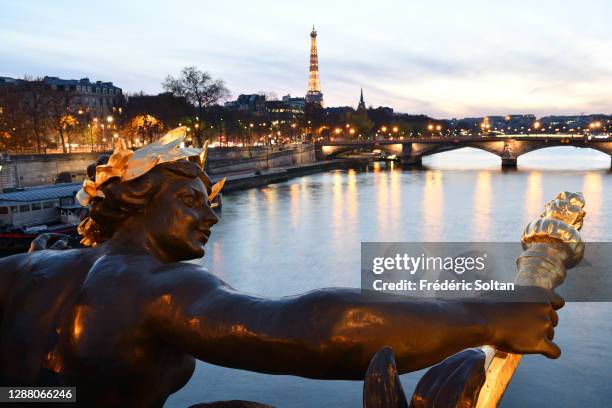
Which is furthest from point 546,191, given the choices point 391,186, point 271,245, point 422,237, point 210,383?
point 210,383

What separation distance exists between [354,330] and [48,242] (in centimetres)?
137

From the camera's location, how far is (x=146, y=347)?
113cm

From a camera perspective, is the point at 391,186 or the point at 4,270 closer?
the point at 4,270

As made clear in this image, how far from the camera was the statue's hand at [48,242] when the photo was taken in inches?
69.4

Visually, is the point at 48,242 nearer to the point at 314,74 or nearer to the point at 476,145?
the point at 476,145

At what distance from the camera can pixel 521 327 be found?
3.01 feet

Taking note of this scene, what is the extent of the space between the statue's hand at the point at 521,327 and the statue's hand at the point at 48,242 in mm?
1392

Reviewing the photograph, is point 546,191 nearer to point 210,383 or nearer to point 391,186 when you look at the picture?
point 391,186

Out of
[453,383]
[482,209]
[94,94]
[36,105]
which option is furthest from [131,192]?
[94,94]

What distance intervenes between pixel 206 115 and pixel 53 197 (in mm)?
28076

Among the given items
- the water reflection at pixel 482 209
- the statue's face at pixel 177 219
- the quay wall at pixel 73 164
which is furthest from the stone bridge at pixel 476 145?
the statue's face at pixel 177 219

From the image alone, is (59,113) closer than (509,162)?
Yes

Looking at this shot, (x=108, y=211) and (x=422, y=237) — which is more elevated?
(x=108, y=211)

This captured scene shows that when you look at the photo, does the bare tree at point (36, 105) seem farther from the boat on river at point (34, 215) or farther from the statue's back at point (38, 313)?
the statue's back at point (38, 313)
